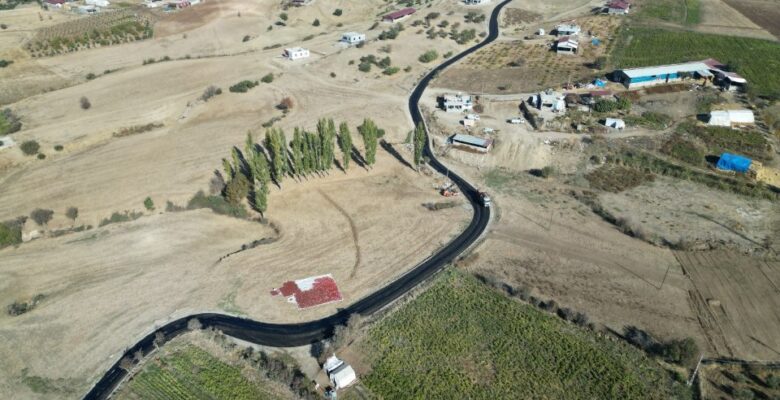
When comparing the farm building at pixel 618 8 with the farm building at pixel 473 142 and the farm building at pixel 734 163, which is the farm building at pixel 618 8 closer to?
the farm building at pixel 734 163

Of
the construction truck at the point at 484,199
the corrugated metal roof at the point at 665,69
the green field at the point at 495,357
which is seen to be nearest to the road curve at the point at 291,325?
the green field at the point at 495,357

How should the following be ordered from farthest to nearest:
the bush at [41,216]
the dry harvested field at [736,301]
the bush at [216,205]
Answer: the bush at [216,205], the bush at [41,216], the dry harvested field at [736,301]

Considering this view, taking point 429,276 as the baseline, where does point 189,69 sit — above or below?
above

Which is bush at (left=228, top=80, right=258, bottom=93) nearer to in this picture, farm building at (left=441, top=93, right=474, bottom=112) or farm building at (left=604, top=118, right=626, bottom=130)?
farm building at (left=441, top=93, right=474, bottom=112)

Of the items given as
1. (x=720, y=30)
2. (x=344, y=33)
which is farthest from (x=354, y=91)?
(x=720, y=30)

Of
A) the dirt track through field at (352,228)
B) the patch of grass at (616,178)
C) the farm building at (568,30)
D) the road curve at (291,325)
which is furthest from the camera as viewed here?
the farm building at (568,30)

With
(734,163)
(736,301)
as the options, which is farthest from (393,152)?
(736,301)

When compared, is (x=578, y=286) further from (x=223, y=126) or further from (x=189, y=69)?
(x=189, y=69)
